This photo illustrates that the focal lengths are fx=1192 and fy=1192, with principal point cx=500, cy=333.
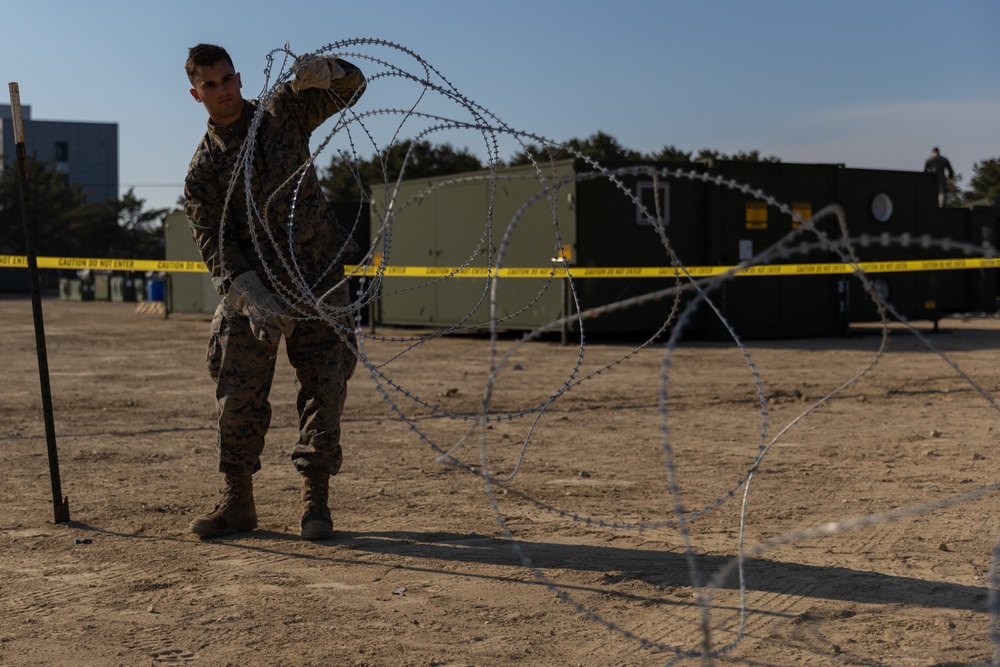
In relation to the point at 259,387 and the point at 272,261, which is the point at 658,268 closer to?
the point at 272,261

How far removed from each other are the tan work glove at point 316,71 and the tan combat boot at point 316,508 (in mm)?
1515

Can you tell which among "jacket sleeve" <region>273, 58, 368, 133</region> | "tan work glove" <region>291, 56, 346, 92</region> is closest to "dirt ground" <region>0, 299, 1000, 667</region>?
"jacket sleeve" <region>273, 58, 368, 133</region>

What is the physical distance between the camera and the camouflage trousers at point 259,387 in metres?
4.71

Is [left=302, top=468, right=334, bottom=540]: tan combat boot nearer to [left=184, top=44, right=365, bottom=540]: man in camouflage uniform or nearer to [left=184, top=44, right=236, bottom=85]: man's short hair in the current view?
[left=184, top=44, right=365, bottom=540]: man in camouflage uniform

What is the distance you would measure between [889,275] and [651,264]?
351 cm

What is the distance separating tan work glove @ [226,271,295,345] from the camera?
4.54m

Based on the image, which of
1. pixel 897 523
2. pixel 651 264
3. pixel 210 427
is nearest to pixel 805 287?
pixel 651 264

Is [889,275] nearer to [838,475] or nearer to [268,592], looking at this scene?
[838,475]

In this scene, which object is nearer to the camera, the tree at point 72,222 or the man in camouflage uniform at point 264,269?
the man in camouflage uniform at point 264,269

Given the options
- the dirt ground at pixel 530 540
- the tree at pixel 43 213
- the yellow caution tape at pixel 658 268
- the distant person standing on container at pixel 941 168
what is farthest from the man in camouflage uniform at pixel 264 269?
the tree at pixel 43 213

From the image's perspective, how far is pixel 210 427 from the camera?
7.70m

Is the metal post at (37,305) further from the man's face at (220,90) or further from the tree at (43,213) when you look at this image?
the tree at (43,213)

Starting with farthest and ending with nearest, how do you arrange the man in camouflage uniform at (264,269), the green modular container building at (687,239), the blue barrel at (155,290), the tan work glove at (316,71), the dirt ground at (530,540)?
the blue barrel at (155,290) < the green modular container building at (687,239) < the man in camouflage uniform at (264,269) < the tan work glove at (316,71) < the dirt ground at (530,540)

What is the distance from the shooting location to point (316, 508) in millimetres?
4676
